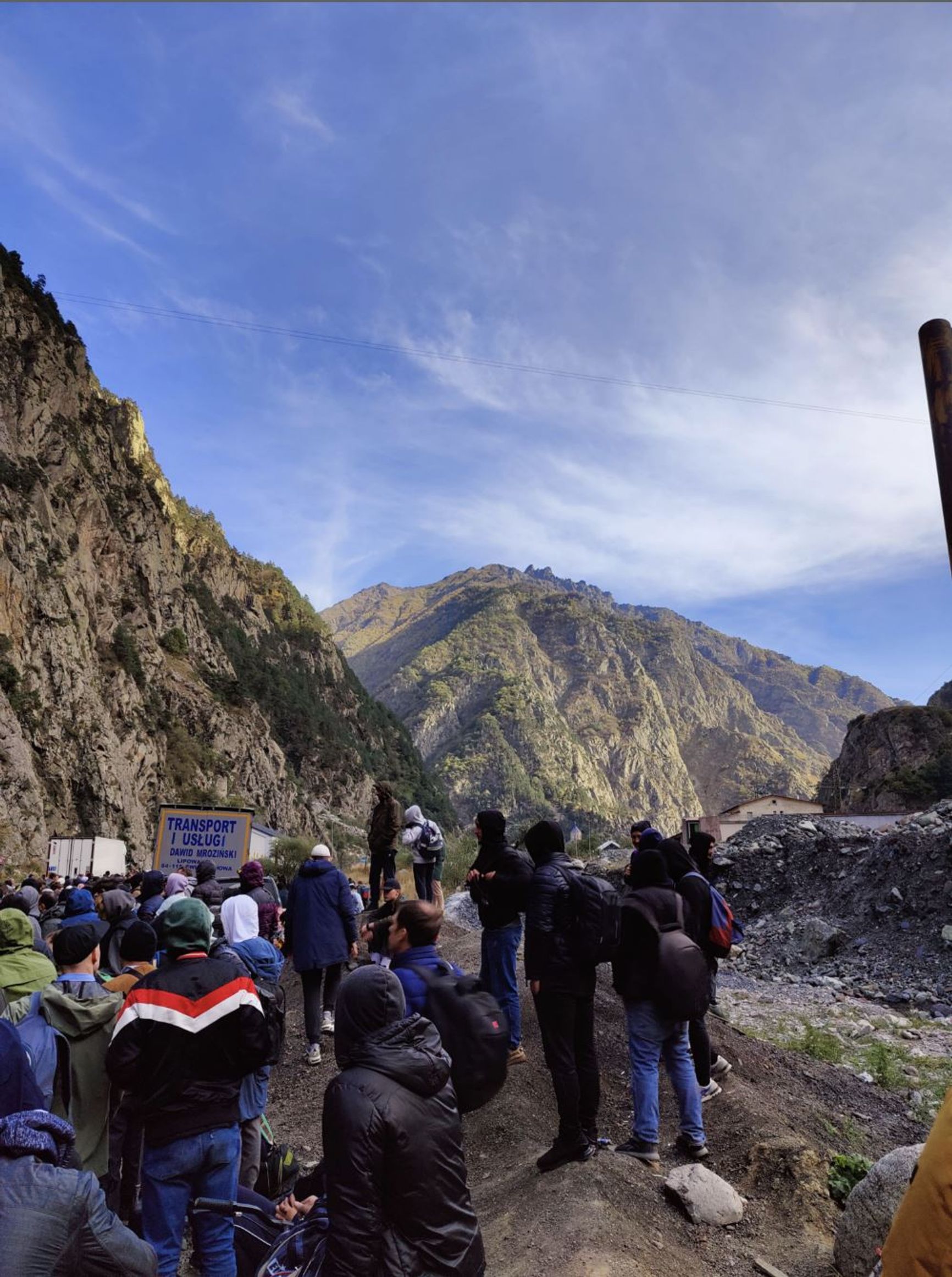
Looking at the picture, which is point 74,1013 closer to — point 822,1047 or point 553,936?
point 553,936

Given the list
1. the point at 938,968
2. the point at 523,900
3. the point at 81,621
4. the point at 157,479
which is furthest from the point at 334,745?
the point at 523,900

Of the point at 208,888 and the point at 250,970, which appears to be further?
the point at 208,888

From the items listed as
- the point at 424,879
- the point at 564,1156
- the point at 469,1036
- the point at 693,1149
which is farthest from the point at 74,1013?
the point at 424,879

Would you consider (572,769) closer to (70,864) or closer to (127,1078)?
(70,864)

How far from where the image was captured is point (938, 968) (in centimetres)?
1178

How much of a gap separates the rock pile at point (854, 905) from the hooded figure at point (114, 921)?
10.1m

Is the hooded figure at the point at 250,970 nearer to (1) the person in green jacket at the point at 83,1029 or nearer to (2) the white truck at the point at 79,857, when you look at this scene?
(1) the person in green jacket at the point at 83,1029

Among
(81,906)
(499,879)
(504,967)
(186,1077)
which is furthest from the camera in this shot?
(504,967)

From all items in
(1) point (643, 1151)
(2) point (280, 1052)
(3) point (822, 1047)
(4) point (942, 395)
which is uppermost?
(4) point (942, 395)

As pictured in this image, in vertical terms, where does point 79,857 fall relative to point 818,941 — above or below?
above

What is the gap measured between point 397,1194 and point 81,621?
31960 mm

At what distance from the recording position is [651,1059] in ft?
15.0

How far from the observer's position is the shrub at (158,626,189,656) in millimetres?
44094

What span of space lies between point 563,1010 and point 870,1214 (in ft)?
5.44
